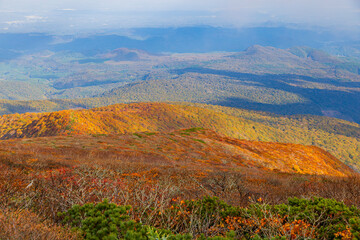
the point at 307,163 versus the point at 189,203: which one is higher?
the point at 189,203

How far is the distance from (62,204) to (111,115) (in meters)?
175

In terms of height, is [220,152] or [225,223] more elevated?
[225,223]

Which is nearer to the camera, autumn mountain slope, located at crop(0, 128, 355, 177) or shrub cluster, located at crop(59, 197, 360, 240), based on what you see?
shrub cluster, located at crop(59, 197, 360, 240)

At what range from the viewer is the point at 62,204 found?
6.49m

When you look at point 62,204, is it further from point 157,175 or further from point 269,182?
point 269,182

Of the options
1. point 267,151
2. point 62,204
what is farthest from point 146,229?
point 267,151

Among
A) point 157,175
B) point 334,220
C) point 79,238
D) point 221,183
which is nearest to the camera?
point 79,238

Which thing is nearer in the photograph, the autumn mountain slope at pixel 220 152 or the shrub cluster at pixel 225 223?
the shrub cluster at pixel 225 223

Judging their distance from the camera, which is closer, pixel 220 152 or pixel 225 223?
pixel 225 223

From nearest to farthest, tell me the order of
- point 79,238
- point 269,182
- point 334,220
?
point 79,238 < point 334,220 < point 269,182

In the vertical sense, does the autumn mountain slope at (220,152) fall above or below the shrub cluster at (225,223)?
below

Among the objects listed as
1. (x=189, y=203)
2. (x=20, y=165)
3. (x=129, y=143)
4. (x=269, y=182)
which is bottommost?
(x=129, y=143)

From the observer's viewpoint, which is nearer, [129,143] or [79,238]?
[79,238]

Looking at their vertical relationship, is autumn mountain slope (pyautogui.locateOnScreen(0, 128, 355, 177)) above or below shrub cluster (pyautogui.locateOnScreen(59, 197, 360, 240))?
below
